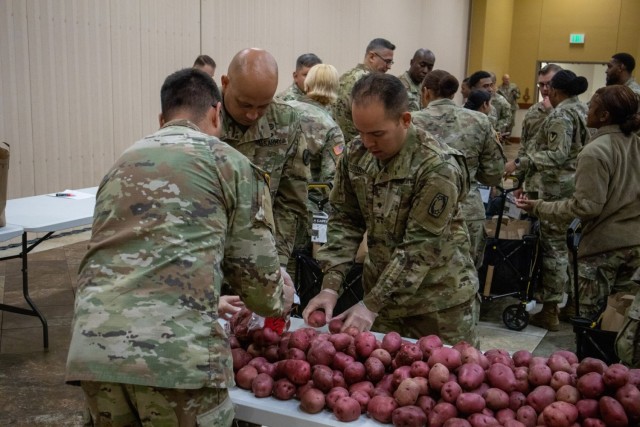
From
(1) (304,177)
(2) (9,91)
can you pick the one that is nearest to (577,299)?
(1) (304,177)

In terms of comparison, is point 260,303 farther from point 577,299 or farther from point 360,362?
point 577,299

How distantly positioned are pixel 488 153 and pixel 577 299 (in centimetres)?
111

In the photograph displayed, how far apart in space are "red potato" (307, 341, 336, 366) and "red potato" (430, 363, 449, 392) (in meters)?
0.31

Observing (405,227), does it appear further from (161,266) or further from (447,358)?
(161,266)

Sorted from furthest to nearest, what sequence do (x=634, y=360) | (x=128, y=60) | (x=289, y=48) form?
(x=289, y=48), (x=128, y=60), (x=634, y=360)

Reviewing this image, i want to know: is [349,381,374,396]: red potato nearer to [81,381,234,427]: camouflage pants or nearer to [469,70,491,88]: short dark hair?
[81,381,234,427]: camouflage pants

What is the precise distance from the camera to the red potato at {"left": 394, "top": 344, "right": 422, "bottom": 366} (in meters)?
2.08

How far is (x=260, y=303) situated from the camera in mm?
1890

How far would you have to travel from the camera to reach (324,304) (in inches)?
99.2

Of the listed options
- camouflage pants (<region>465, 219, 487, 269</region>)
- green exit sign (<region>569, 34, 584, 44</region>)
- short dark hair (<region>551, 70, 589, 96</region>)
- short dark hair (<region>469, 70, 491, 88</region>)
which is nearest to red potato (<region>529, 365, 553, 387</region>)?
camouflage pants (<region>465, 219, 487, 269</region>)

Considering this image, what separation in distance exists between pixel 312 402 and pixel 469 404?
16.9 inches

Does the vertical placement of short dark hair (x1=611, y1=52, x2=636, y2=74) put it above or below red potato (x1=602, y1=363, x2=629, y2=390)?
above

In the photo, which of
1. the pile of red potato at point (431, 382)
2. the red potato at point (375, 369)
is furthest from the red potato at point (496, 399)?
the red potato at point (375, 369)

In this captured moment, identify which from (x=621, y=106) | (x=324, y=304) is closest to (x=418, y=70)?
(x=621, y=106)
